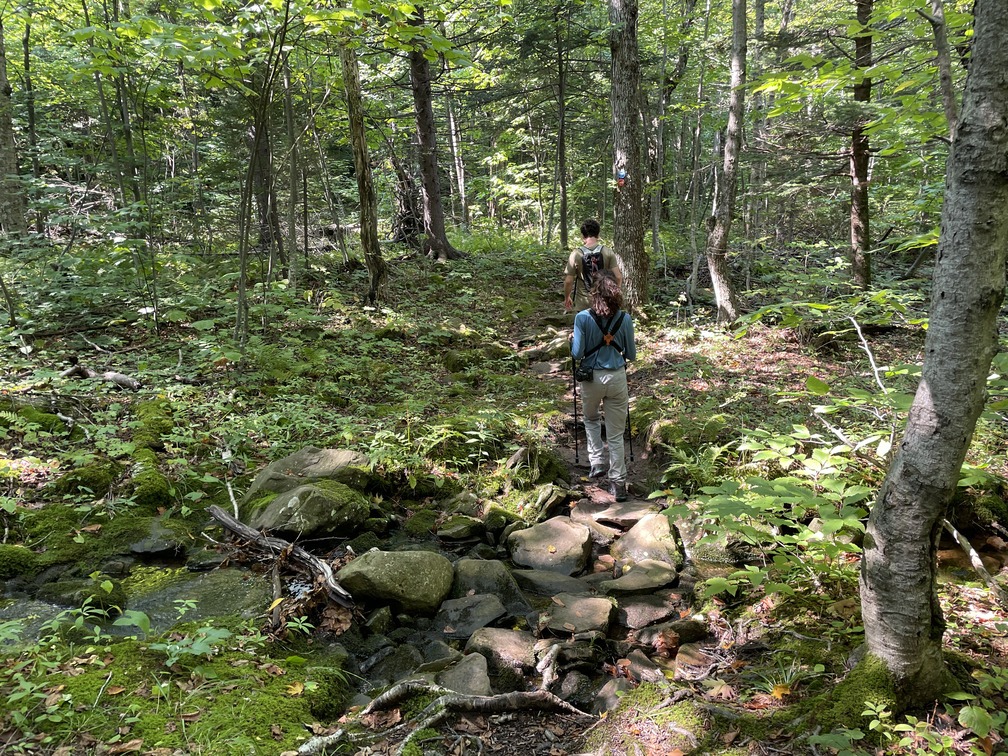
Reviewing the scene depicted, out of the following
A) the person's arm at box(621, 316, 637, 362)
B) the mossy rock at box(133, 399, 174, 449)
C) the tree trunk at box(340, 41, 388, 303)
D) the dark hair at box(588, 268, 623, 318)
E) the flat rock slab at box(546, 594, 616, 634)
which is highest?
the tree trunk at box(340, 41, 388, 303)

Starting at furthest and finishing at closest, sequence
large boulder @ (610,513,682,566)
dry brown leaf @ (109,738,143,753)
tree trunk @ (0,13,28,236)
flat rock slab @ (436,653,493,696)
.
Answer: tree trunk @ (0,13,28,236) < large boulder @ (610,513,682,566) < flat rock slab @ (436,653,493,696) < dry brown leaf @ (109,738,143,753)

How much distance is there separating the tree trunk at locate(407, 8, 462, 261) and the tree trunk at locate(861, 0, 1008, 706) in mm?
12712

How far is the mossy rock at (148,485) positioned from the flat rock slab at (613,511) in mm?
4137

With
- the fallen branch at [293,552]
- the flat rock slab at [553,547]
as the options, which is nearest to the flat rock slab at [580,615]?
the flat rock slab at [553,547]

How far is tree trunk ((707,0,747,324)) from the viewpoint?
9.42m

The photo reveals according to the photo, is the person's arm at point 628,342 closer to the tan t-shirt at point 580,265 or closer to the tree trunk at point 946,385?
the tan t-shirt at point 580,265

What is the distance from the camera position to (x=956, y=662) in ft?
9.09

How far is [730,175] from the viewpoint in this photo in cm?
1003

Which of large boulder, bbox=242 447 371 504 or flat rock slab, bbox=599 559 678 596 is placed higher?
large boulder, bbox=242 447 371 504

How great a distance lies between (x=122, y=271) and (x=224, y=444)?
589cm

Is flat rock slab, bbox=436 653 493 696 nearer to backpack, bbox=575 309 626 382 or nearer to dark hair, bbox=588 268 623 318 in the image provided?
backpack, bbox=575 309 626 382

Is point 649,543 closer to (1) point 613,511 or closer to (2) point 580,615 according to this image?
(1) point 613,511

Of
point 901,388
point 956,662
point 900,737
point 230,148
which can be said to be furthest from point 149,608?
point 230,148

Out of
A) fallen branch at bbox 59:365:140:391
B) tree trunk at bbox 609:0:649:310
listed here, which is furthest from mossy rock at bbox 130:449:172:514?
tree trunk at bbox 609:0:649:310
